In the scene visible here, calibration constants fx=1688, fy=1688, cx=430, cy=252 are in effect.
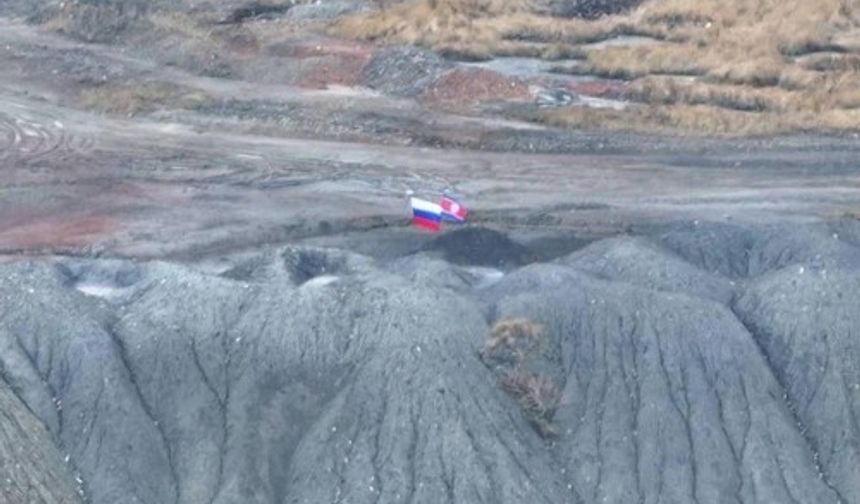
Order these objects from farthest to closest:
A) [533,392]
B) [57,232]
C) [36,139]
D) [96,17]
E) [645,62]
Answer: [96,17] → [645,62] → [36,139] → [57,232] → [533,392]

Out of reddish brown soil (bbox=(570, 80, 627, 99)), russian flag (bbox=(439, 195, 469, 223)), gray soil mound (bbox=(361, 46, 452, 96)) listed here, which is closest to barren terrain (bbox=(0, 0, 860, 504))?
russian flag (bbox=(439, 195, 469, 223))

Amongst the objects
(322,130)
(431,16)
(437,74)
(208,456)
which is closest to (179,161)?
(322,130)

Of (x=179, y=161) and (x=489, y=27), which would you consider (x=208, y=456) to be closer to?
(x=179, y=161)

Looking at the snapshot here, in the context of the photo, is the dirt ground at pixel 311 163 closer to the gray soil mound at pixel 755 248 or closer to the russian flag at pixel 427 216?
the russian flag at pixel 427 216

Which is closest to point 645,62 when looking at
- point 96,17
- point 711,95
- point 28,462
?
point 711,95

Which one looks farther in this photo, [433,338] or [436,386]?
[433,338]

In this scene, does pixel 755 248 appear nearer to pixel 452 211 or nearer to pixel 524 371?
pixel 524 371
